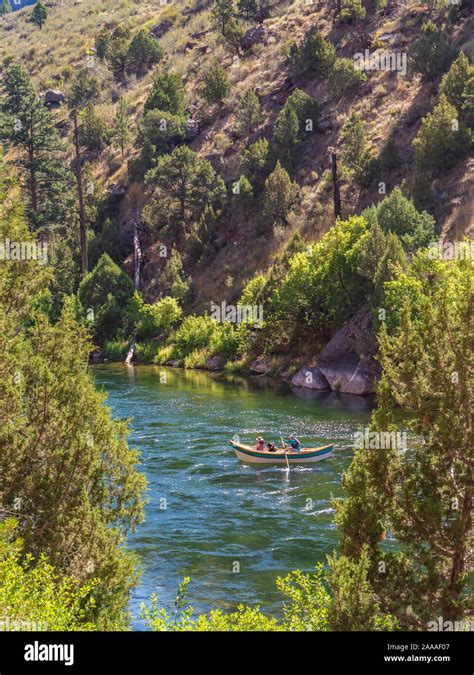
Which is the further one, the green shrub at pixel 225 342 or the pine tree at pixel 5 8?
the pine tree at pixel 5 8

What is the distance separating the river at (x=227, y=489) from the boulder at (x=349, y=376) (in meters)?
→ 1.29

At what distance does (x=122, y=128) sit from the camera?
85.8 m

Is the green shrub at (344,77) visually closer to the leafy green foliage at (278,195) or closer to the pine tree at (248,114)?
the pine tree at (248,114)

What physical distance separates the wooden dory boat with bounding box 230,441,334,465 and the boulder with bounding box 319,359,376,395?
1534cm

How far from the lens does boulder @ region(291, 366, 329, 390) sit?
50.9 meters

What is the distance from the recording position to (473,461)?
1270cm

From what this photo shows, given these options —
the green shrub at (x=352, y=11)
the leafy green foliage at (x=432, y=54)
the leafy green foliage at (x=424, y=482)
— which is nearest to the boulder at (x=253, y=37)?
the green shrub at (x=352, y=11)

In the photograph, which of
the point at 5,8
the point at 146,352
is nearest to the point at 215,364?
the point at 146,352

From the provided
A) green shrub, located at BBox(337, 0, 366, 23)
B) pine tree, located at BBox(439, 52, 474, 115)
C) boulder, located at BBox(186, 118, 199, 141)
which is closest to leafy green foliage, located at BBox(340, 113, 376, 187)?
pine tree, located at BBox(439, 52, 474, 115)

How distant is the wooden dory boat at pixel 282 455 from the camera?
32.9 meters

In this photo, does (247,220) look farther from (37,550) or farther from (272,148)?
(37,550)

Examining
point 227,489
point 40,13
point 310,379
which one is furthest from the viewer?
point 40,13

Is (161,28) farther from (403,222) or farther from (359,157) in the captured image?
(403,222)

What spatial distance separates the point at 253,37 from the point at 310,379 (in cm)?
5274
